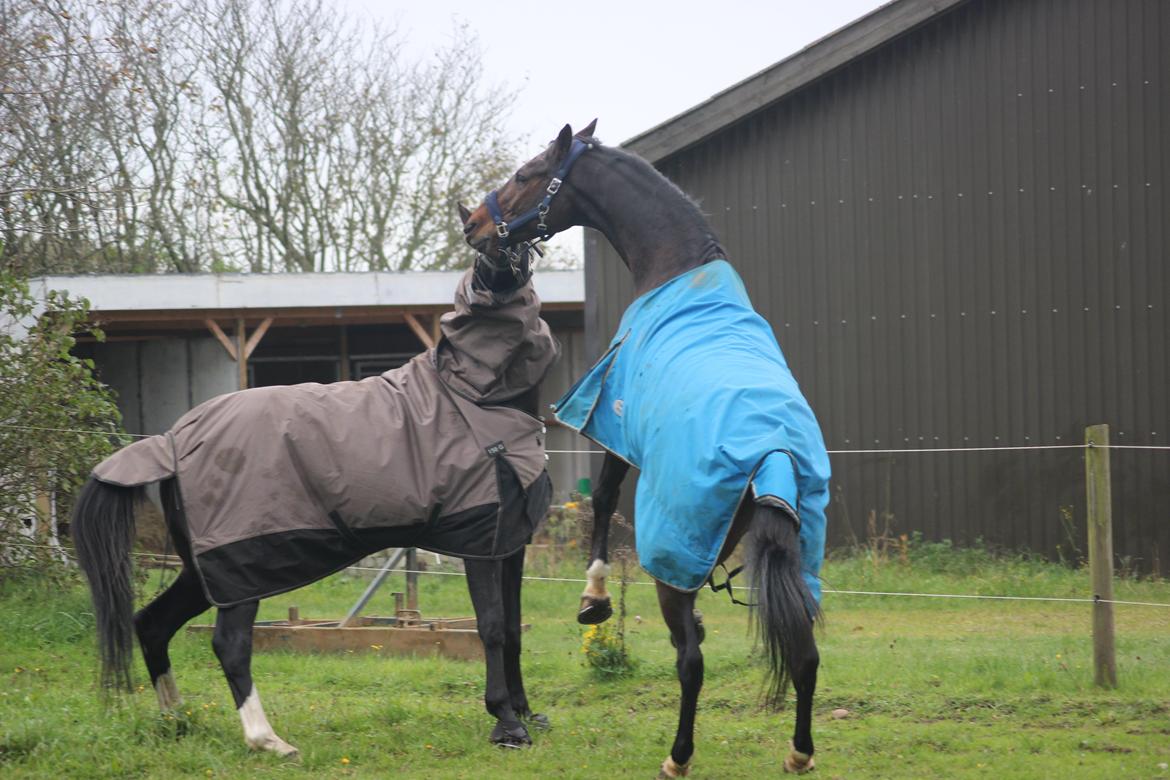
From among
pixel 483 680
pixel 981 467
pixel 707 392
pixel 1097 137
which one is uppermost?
pixel 1097 137

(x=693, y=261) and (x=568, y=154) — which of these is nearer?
(x=693, y=261)

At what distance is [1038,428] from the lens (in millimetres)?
10109

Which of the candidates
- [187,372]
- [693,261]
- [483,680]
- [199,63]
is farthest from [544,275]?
[199,63]

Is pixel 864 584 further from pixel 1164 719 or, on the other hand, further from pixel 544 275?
pixel 544 275

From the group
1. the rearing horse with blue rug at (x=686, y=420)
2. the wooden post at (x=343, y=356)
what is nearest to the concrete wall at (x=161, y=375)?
the wooden post at (x=343, y=356)

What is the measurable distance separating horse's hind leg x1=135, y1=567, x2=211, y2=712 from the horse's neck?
2390 mm

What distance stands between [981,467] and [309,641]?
6.12m

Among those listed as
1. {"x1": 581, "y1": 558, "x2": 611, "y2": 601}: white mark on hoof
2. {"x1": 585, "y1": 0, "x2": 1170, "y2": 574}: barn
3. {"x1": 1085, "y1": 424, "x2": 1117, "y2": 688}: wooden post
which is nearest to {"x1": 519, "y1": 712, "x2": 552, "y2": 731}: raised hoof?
{"x1": 581, "y1": 558, "x2": 611, "y2": 601}: white mark on hoof

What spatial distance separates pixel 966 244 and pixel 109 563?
813 centimetres

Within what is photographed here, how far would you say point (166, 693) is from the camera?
5.06 meters

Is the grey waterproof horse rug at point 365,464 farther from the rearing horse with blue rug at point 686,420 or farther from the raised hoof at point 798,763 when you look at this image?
the raised hoof at point 798,763

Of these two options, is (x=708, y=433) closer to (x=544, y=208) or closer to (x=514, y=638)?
(x=544, y=208)

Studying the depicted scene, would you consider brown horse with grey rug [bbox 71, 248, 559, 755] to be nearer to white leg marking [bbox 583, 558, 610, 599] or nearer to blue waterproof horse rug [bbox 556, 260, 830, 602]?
white leg marking [bbox 583, 558, 610, 599]

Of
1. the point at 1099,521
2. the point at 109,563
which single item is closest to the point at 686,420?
the point at 109,563
